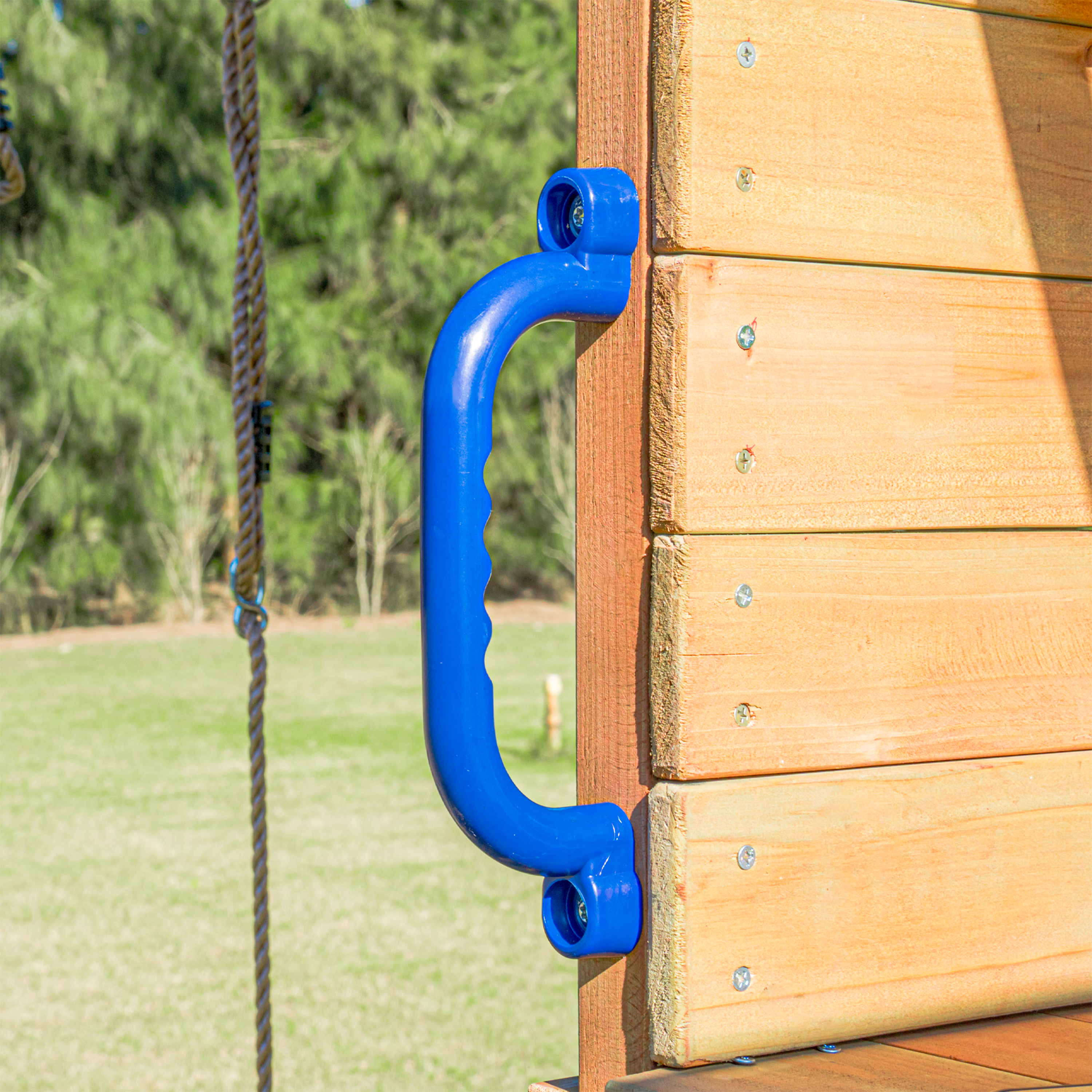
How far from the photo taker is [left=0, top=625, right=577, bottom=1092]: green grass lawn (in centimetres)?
509

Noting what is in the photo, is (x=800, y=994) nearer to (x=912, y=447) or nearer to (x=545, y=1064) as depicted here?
(x=912, y=447)

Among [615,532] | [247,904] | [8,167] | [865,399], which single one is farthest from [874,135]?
[247,904]

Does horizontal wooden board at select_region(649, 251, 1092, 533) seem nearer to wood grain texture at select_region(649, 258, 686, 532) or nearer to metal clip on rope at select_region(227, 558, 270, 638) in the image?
wood grain texture at select_region(649, 258, 686, 532)

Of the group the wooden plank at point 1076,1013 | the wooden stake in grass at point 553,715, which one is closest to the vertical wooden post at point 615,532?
the wooden plank at point 1076,1013

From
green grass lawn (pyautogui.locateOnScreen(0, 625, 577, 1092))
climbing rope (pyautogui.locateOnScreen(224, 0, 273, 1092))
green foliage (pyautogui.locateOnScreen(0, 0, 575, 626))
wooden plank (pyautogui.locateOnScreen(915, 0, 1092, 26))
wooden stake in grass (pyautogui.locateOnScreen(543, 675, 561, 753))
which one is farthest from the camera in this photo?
green foliage (pyautogui.locateOnScreen(0, 0, 575, 626))

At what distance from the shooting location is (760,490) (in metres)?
0.90

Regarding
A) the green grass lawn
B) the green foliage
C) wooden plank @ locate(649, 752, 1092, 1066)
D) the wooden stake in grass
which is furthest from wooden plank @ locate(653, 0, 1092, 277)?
the green foliage

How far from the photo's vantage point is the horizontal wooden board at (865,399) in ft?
2.87

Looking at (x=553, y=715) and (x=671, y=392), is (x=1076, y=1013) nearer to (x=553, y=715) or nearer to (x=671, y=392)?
(x=671, y=392)

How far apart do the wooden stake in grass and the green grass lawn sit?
11 cm

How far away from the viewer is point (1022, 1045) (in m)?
0.94

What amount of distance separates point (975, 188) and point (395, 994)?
5.11m

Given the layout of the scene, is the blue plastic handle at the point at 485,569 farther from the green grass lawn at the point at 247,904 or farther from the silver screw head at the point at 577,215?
the green grass lawn at the point at 247,904

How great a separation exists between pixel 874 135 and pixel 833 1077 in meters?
0.61
